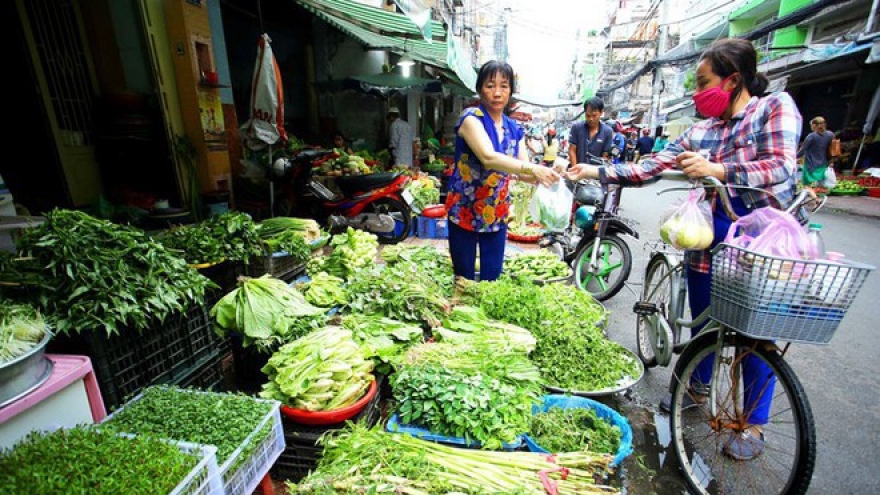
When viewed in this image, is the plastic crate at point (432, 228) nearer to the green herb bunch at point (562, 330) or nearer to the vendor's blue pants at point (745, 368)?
the green herb bunch at point (562, 330)

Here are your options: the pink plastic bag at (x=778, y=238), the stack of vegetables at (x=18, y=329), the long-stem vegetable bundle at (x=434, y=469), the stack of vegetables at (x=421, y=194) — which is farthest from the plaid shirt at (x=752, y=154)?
the stack of vegetables at (x=421, y=194)

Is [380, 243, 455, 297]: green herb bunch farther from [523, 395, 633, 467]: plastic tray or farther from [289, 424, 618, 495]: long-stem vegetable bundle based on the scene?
[289, 424, 618, 495]: long-stem vegetable bundle

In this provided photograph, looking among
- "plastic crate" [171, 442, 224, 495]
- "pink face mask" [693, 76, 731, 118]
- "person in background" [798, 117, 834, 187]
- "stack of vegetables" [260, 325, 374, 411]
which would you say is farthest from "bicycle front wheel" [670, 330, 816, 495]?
"person in background" [798, 117, 834, 187]

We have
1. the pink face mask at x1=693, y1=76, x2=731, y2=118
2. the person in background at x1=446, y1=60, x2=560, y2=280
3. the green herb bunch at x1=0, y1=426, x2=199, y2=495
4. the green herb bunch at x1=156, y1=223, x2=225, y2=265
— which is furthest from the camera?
the green herb bunch at x1=156, y1=223, x2=225, y2=265

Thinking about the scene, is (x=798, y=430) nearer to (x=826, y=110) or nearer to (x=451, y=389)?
(x=451, y=389)

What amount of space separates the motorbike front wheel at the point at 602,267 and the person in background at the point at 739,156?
1.96m

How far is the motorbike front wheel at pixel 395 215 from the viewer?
270 inches

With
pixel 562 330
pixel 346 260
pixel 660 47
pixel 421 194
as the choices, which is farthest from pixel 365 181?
pixel 660 47

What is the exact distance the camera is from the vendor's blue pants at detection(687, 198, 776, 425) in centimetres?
226

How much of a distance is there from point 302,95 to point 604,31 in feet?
156

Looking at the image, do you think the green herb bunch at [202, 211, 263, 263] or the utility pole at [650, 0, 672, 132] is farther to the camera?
the utility pole at [650, 0, 672, 132]

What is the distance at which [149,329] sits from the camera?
2246 millimetres

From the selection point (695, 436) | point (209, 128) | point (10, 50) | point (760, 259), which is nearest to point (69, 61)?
point (10, 50)

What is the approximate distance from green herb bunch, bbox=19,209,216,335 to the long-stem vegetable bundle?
3.99 ft
